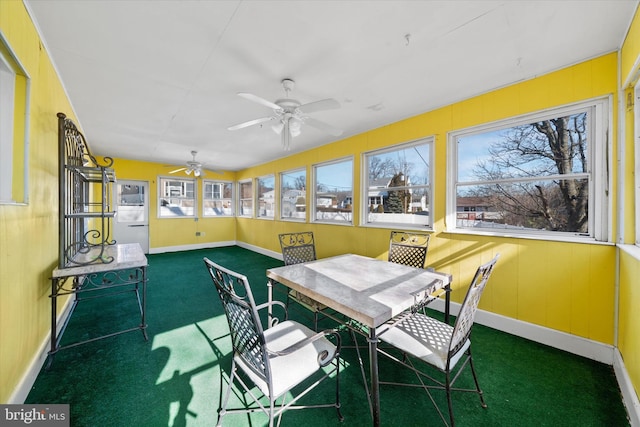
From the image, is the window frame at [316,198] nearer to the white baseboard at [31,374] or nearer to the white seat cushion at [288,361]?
the white seat cushion at [288,361]

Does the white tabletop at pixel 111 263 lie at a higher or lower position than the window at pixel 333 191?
lower

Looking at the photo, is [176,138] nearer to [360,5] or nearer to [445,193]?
[360,5]

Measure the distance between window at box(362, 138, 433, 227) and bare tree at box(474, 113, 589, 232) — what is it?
712 mm

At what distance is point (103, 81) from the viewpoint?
95.7 inches

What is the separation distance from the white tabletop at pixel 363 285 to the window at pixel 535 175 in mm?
1321

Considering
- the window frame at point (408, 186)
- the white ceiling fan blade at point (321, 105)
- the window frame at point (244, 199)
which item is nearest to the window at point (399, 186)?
the window frame at point (408, 186)

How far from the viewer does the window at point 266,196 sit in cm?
631

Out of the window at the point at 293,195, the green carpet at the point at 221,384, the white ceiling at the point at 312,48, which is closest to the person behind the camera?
the green carpet at the point at 221,384

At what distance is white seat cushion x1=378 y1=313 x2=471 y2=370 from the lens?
1.34 meters

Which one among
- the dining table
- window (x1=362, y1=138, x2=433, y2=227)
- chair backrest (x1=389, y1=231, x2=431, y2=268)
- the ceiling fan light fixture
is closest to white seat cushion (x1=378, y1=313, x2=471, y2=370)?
the dining table

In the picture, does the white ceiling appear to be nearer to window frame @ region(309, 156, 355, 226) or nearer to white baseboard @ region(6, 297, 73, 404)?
window frame @ region(309, 156, 355, 226)

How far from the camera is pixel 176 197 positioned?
688cm

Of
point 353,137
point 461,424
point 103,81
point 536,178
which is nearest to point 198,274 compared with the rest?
point 103,81

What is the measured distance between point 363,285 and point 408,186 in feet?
7.09
